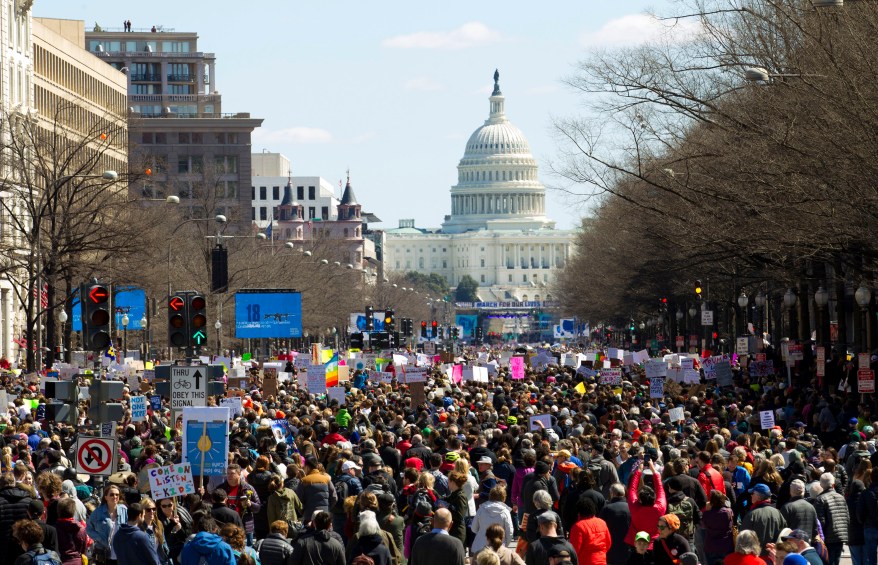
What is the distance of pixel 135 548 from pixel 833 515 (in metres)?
6.91

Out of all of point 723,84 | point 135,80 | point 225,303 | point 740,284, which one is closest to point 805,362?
point 723,84

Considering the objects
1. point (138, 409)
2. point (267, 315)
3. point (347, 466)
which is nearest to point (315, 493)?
point (347, 466)

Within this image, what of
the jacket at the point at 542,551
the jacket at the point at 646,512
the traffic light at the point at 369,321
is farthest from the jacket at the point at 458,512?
the traffic light at the point at 369,321

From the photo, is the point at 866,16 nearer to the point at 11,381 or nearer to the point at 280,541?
the point at 280,541

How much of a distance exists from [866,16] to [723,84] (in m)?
12.5

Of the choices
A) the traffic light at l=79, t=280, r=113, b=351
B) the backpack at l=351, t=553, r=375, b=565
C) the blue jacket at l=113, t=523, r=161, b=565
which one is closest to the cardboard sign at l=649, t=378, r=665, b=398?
the traffic light at l=79, t=280, r=113, b=351

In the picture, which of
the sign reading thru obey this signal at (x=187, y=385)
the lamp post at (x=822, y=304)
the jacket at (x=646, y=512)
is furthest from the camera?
the lamp post at (x=822, y=304)

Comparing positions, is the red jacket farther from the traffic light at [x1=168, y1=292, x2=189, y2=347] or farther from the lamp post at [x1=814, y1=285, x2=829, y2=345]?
the lamp post at [x1=814, y1=285, x2=829, y2=345]

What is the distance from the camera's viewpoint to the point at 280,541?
1616 cm

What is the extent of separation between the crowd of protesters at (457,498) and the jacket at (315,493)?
0.02 meters

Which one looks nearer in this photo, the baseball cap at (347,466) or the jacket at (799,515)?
the jacket at (799,515)

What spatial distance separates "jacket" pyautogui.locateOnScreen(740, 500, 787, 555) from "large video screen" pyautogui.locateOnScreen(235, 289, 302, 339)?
48.4 meters

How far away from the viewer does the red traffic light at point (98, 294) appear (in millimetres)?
24359

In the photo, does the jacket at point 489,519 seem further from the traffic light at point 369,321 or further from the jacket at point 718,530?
the traffic light at point 369,321
